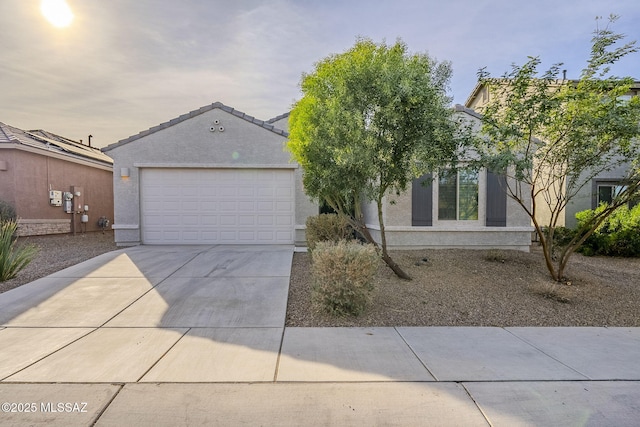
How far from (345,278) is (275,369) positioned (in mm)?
1767

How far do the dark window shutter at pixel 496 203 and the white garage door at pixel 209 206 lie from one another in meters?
5.70

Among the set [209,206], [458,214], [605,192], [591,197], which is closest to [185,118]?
[209,206]

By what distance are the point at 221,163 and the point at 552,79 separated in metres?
8.52

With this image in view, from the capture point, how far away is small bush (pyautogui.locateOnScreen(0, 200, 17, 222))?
10.8 metres

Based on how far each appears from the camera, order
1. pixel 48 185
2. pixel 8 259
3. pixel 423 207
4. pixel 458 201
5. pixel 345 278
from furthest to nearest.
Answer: pixel 48 185
pixel 458 201
pixel 423 207
pixel 8 259
pixel 345 278

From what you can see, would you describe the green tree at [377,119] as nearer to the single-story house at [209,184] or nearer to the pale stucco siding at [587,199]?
the single-story house at [209,184]

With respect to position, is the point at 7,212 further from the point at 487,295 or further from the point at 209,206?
the point at 487,295

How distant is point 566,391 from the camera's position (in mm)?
3031

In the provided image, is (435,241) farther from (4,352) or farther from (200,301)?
(4,352)

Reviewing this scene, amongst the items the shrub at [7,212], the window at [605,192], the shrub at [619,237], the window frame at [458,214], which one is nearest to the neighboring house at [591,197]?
the window at [605,192]

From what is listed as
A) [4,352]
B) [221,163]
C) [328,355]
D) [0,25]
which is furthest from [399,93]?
[0,25]

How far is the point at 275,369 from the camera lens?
11.1 feet

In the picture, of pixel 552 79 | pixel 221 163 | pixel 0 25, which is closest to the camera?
pixel 552 79

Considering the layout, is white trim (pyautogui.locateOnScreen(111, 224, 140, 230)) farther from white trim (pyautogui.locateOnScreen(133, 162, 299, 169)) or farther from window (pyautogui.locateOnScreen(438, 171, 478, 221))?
window (pyautogui.locateOnScreen(438, 171, 478, 221))
